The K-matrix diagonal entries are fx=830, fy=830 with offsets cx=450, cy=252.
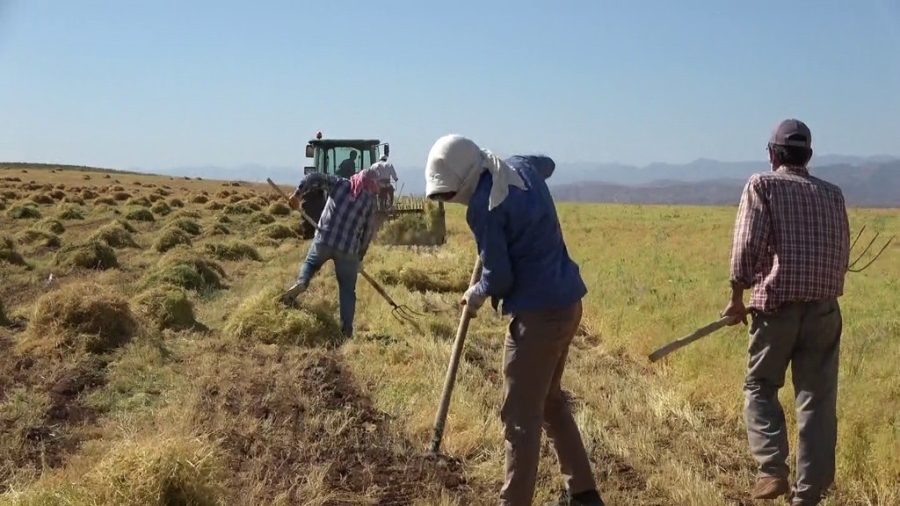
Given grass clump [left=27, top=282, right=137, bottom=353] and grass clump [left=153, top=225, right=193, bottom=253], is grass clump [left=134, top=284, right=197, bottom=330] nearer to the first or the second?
grass clump [left=27, top=282, right=137, bottom=353]

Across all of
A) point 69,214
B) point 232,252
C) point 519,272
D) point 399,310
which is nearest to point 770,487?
point 519,272

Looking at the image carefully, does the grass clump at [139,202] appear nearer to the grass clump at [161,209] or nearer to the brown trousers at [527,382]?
the grass clump at [161,209]

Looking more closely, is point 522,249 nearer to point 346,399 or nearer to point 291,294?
point 346,399

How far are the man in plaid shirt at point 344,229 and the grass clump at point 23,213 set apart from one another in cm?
1911

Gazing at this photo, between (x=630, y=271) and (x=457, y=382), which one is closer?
(x=457, y=382)

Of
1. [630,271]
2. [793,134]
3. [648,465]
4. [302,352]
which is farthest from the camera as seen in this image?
[630,271]

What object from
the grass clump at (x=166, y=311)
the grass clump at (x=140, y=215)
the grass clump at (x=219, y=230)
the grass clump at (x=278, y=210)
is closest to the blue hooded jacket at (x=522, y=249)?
the grass clump at (x=166, y=311)

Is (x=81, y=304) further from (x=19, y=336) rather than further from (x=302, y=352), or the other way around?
(x=302, y=352)

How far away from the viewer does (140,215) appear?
24.3 metres

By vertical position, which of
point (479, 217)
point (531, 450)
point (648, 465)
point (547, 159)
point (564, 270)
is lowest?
point (648, 465)

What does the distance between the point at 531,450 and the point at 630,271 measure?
11.1 m

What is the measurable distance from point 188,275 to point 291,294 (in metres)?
3.38

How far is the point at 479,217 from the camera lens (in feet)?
11.5

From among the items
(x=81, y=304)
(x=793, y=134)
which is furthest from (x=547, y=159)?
(x=81, y=304)
